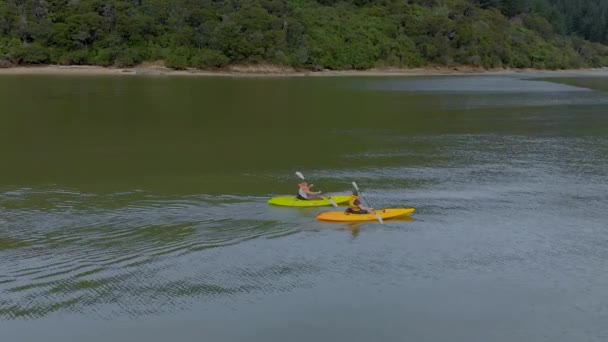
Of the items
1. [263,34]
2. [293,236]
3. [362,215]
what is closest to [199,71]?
[263,34]

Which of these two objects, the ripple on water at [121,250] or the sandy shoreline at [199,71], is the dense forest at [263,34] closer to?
the sandy shoreline at [199,71]

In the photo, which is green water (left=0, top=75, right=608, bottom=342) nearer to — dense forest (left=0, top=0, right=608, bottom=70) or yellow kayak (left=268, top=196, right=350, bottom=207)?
yellow kayak (left=268, top=196, right=350, bottom=207)

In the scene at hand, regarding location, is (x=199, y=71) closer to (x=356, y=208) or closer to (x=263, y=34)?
(x=263, y=34)

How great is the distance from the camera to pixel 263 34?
104125 millimetres

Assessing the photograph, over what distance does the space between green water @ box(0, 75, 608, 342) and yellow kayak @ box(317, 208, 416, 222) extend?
28 cm

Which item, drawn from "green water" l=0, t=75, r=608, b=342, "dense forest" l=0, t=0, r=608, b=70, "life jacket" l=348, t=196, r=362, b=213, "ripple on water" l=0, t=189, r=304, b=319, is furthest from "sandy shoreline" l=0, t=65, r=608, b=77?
"life jacket" l=348, t=196, r=362, b=213

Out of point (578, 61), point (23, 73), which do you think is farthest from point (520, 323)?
point (578, 61)

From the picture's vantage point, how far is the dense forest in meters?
99.6

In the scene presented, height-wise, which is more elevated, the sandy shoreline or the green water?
the green water

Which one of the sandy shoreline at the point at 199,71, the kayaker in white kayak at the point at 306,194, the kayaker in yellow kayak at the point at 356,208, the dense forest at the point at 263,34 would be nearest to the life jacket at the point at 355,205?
the kayaker in yellow kayak at the point at 356,208

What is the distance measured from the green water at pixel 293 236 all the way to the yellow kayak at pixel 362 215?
278 millimetres

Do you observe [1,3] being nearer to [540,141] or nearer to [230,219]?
[540,141]

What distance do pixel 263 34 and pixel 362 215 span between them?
85.7m

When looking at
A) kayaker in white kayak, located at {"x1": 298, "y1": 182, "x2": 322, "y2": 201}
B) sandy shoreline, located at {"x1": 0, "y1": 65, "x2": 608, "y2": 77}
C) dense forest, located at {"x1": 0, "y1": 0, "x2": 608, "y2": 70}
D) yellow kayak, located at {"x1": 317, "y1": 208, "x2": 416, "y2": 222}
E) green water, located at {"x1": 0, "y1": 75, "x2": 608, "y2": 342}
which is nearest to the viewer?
green water, located at {"x1": 0, "y1": 75, "x2": 608, "y2": 342}
